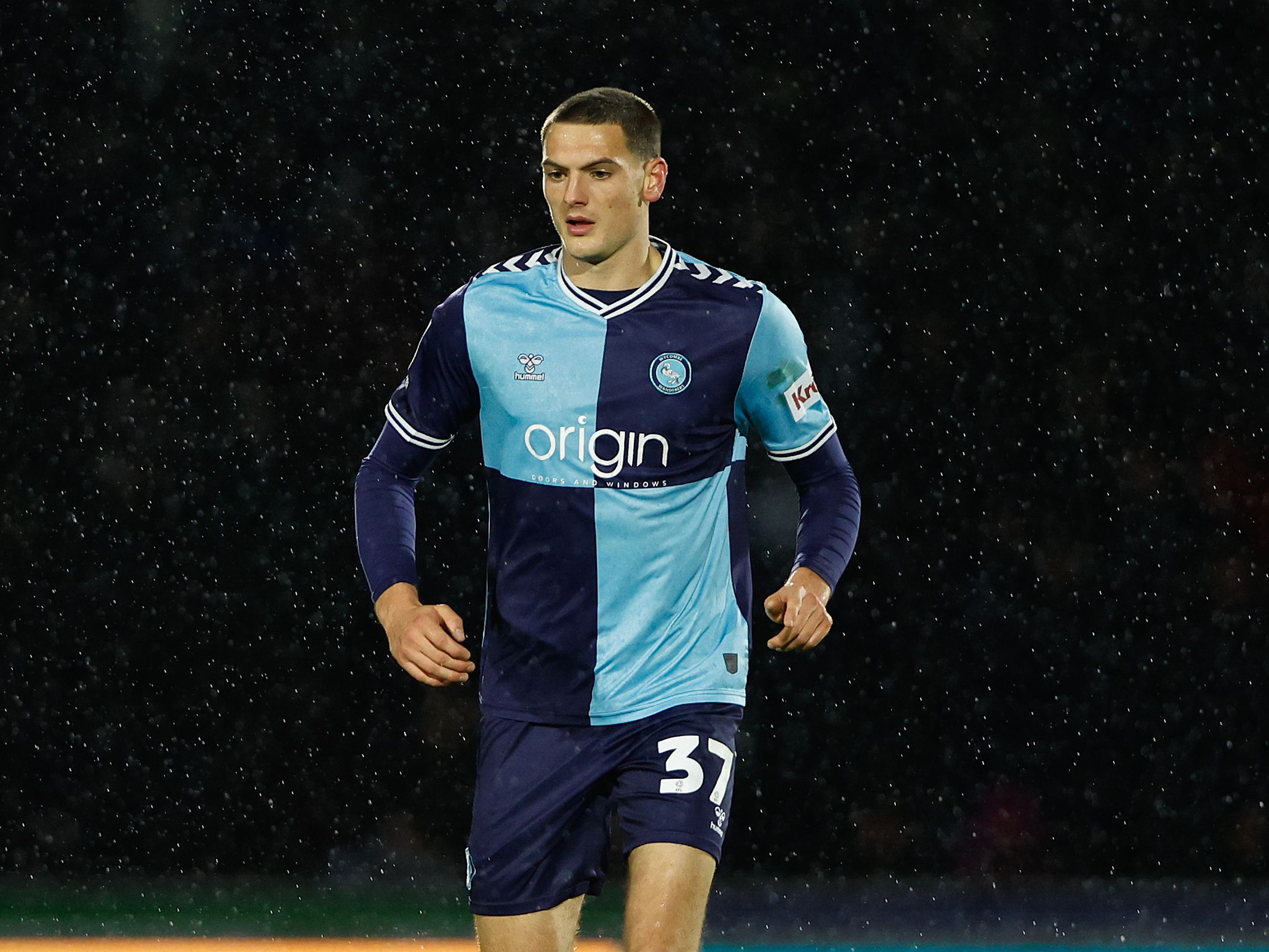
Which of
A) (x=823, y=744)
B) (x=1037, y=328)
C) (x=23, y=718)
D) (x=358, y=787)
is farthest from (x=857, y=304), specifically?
(x=23, y=718)

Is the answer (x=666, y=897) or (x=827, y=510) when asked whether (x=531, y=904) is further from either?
(x=827, y=510)

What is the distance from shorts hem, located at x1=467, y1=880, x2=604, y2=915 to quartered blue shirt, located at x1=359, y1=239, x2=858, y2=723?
30 cm

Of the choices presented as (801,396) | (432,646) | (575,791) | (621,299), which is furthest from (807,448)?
(432,646)

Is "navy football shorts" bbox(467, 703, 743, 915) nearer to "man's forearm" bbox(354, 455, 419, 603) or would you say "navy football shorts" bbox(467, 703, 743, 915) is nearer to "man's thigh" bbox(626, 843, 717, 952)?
"man's thigh" bbox(626, 843, 717, 952)

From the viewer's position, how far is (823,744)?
587 centimetres

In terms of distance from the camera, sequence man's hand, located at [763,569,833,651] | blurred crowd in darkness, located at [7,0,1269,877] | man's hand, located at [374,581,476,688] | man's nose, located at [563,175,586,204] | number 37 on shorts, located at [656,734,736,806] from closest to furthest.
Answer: man's hand, located at [374,581,476,688] → man's hand, located at [763,569,833,651] → number 37 on shorts, located at [656,734,736,806] → man's nose, located at [563,175,586,204] → blurred crowd in darkness, located at [7,0,1269,877]

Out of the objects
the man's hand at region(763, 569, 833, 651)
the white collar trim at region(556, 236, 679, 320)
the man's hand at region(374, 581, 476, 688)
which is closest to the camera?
the man's hand at region(374, 581, 476, 688)

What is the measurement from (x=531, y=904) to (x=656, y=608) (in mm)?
571

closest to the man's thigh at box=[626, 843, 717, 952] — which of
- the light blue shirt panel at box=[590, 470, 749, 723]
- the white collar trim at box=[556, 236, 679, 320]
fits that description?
the light blue shirt panel at box=[590, 470, 749, 723]

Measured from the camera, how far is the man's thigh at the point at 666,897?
293 cm

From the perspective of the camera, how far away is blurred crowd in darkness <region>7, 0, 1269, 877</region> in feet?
19.2

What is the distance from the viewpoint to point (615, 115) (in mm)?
3273

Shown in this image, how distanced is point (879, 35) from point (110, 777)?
3573 millimetres

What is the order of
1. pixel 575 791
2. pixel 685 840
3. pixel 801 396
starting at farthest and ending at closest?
pixel 801 396
pixel 575 791
pixel 685 840
